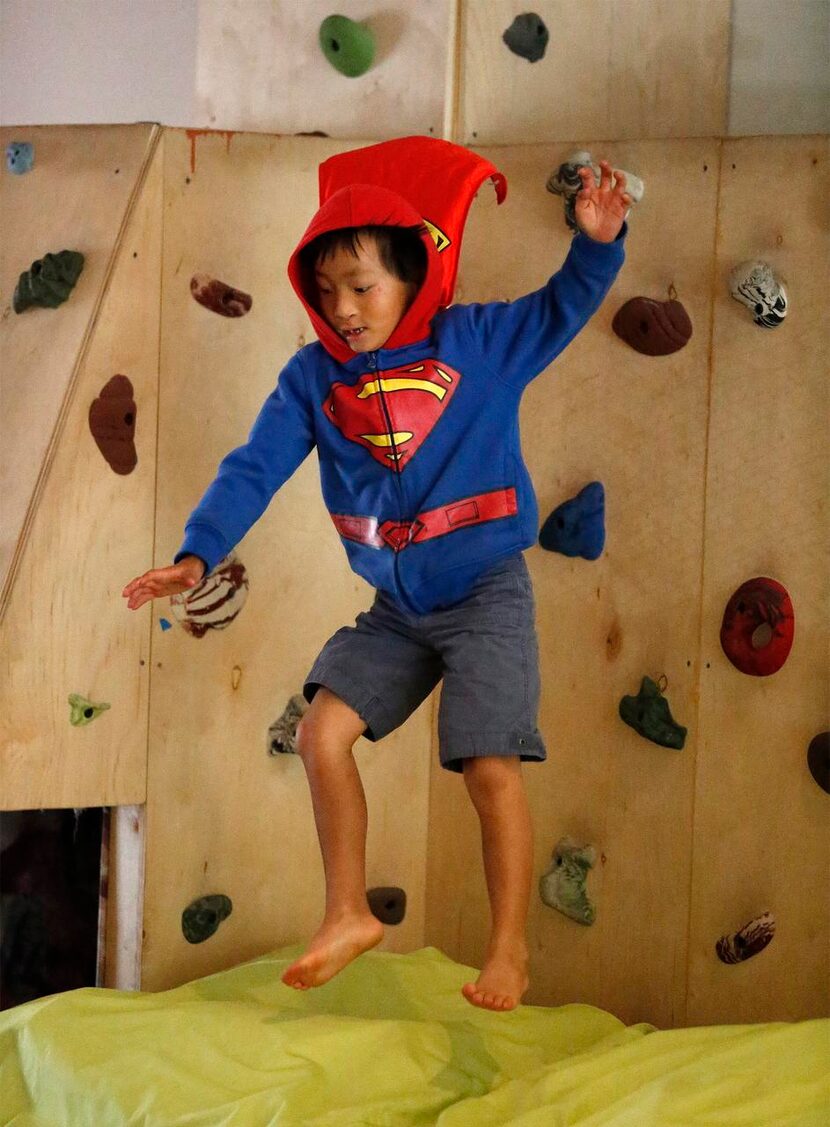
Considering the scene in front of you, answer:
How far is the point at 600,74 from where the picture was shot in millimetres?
2115

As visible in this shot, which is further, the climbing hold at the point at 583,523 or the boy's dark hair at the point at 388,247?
the climbing hold at the point at 583,523

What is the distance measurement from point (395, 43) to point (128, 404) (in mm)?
745

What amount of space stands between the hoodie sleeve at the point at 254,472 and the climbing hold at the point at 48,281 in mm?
483

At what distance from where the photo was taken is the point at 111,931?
2139 millimetres

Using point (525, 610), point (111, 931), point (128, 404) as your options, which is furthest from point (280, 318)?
point (111, 931)

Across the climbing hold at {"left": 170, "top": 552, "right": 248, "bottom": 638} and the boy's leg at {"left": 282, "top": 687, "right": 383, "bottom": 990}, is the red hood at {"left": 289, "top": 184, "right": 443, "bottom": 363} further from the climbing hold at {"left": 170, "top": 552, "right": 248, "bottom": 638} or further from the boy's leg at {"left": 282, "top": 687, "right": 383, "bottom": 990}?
the climbing hold at {"left": 170, "top": 552, "right": 248, "bottom": 638}

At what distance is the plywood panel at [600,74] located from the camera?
2105 millimetres

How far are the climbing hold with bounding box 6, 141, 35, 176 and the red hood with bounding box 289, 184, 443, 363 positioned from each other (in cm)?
64

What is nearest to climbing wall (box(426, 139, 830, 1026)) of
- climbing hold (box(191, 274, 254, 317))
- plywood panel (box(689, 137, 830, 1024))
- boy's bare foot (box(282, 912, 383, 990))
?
plywood panel (box(689, 137, 830, 1024))

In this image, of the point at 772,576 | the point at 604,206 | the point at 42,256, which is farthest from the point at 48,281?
the point at 772,576

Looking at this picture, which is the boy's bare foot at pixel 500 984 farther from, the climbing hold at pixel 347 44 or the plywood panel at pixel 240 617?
the climbing hold at pixel 347 44

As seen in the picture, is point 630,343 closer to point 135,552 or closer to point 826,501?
point 826,501

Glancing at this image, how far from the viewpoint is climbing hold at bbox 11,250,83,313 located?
76.7 inches

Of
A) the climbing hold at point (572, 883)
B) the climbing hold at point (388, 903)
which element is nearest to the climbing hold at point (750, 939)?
the climbing hold at point (572, 883)
